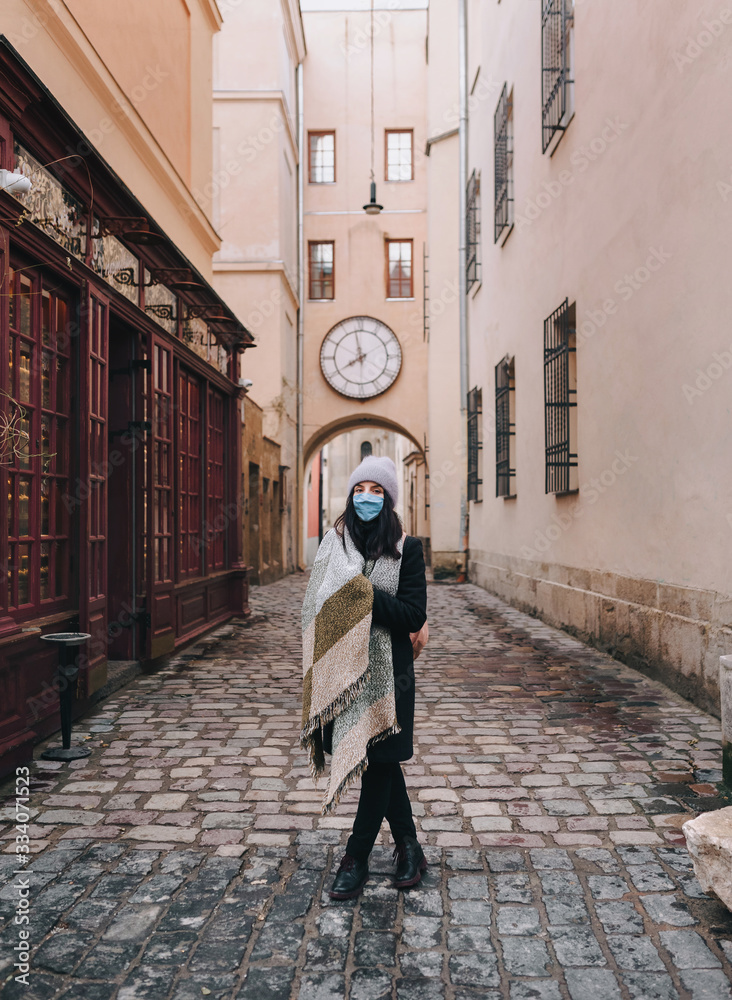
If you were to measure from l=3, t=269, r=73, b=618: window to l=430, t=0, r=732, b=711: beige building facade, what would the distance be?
431cm

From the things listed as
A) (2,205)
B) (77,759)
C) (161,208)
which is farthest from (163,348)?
(77,759)

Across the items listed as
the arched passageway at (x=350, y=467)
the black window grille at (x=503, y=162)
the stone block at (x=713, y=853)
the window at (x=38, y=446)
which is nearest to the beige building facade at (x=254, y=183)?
the arched passageway at (x=350, y=467)

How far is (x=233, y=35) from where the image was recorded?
19156 millimetres

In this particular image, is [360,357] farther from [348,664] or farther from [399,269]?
[348,664]

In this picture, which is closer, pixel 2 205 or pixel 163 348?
pixel 2 205

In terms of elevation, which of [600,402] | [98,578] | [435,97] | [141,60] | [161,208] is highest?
[435,97]

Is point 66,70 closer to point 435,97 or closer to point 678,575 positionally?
point 678,575

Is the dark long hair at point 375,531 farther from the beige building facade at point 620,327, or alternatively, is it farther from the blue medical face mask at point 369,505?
the beige building facade at point 620,327

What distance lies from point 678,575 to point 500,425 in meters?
7.93

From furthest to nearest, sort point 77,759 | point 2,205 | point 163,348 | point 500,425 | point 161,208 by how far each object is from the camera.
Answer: point 500,425 → point 161,208 → point 163,348 → point 77,759 → point 2,205

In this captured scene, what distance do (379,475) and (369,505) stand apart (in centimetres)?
12

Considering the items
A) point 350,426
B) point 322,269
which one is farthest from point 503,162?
point 350,426

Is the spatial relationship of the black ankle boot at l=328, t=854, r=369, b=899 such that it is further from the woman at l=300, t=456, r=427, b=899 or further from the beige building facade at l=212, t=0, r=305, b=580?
the beige building facade at l=212, t=0, r=305, b=580

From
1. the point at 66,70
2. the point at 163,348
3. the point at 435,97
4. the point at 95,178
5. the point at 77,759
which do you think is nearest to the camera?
the point at 77,759
